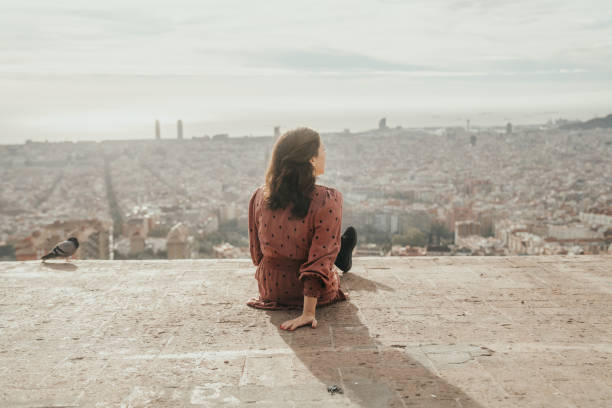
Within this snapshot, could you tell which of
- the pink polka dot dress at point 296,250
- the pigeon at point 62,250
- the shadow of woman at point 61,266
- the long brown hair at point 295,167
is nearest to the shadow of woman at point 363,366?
the pink polka dot dress at point 296,250

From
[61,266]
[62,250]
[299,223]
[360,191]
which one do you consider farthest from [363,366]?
[360,191]

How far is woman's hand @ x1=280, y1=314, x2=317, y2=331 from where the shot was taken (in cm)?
214

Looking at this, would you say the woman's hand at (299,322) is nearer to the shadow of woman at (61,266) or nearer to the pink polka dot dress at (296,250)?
the pink polka dot dress at (296,250)

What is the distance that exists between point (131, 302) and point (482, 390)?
1.65 meters

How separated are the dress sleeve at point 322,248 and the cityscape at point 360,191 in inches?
161

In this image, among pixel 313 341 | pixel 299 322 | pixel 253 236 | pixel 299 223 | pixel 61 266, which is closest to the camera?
pixel 313 341

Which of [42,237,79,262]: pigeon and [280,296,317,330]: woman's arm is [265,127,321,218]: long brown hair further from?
[42,237,79,262]: pigeon

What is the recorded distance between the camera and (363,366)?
180 centimetres

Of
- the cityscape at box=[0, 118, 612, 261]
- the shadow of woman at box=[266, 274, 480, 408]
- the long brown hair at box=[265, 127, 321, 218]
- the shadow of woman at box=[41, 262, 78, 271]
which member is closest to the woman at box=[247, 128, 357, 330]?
the long brown hair at box=[265, 127, 321, 218]

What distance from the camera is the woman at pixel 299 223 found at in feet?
7.26

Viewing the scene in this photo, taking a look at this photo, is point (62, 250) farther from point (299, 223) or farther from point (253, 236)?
point (299, 223)

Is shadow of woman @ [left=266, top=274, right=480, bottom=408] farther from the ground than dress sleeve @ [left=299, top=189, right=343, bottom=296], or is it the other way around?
dress sleeve @ [left=299, top=189, right=343, bottom=296]

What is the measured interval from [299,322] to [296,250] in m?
0.31

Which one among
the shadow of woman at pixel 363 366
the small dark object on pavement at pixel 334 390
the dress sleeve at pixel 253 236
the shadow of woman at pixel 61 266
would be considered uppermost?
the dress sleeve at pixel 253 236
